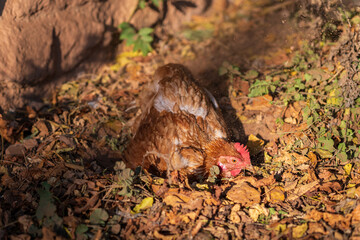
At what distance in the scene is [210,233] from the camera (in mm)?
2689

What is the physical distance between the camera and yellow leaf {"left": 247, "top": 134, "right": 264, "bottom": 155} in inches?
148

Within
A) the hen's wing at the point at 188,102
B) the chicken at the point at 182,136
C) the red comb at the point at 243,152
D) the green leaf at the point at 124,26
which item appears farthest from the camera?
the green leaf at the point at 124,26

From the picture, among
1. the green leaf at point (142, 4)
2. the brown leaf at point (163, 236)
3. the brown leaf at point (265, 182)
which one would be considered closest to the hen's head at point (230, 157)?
the brown leaf at point (265, 182)

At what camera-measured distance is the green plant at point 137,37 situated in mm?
5176

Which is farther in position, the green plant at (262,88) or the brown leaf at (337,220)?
the green plant at (262,88)

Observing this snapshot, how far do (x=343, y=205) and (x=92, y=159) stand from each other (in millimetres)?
2697

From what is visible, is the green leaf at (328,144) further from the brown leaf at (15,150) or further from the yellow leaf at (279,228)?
the brown leaf at (15,150)

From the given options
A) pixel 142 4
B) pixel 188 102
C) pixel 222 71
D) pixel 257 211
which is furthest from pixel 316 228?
pixel 142 4

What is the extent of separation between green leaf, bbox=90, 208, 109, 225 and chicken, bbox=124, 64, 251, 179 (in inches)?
28.2

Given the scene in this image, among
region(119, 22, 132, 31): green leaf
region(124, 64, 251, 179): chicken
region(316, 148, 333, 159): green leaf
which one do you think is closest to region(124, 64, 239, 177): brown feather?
region(124, 64, 251, 179): chicken

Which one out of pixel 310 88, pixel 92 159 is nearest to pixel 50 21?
pixel 92 159

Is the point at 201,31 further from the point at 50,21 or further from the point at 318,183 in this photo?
the point at 318,183

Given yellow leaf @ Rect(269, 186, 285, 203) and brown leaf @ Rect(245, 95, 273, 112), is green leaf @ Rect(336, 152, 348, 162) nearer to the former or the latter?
yellow leaf @ Rect(269, 186, 285, 203)

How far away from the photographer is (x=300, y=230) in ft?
8.57
